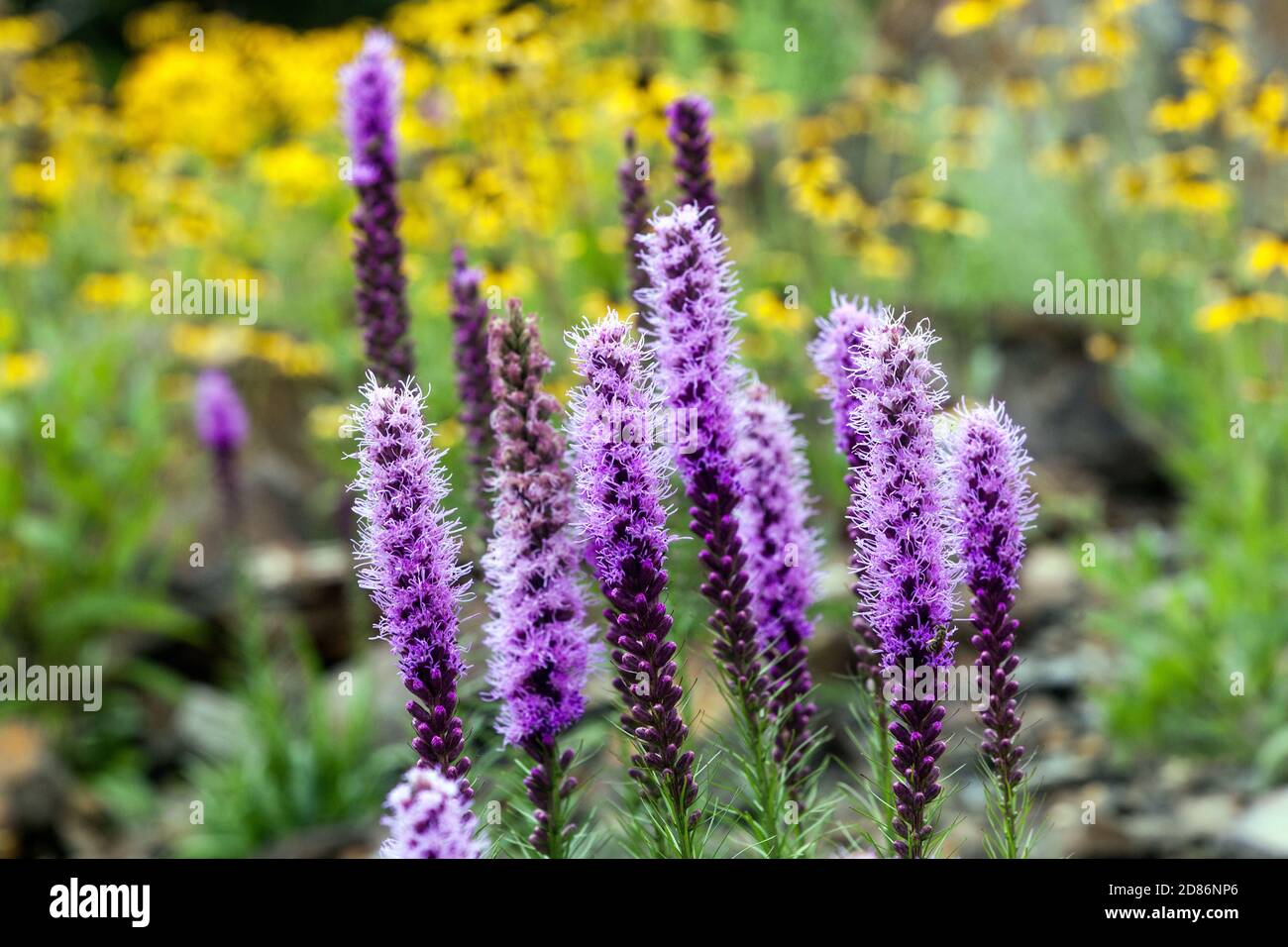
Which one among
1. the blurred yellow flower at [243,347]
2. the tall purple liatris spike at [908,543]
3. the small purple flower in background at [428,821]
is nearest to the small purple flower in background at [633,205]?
the tall purple liatris spike at [908,543]

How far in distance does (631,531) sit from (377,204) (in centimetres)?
153

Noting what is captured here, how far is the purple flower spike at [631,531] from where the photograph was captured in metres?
1.82

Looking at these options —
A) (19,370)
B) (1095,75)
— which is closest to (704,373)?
(19,370)

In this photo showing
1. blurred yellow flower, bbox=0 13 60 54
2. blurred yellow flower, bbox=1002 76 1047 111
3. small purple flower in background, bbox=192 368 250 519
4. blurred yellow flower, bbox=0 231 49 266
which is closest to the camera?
small purple flower in background, bbox=192 368 250 519

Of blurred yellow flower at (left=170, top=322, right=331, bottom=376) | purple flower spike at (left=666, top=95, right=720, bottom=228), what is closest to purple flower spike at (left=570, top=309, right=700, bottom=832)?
purple flower spike at (left=666, top=95, right=720, bottom=228)

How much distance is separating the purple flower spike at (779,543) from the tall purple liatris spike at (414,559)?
545 millimetres

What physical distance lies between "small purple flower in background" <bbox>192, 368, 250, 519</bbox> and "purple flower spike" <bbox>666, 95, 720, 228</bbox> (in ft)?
12.2

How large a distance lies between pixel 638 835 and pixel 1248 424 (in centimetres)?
511

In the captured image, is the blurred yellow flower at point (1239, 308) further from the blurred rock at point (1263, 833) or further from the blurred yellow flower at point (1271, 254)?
the blurred rock at point (1263, 833)

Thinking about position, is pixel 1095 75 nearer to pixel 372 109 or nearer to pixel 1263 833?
pixel 1263 833

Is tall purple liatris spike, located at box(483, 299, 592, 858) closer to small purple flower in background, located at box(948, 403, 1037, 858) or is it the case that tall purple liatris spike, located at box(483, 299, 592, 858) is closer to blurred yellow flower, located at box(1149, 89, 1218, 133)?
small purple flower in background, located at box(948, 403, 1037, 858)

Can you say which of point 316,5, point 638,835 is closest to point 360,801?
point 638,835

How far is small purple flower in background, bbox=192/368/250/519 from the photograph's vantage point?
5762mm

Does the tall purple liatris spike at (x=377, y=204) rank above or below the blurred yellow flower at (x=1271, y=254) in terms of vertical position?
below
